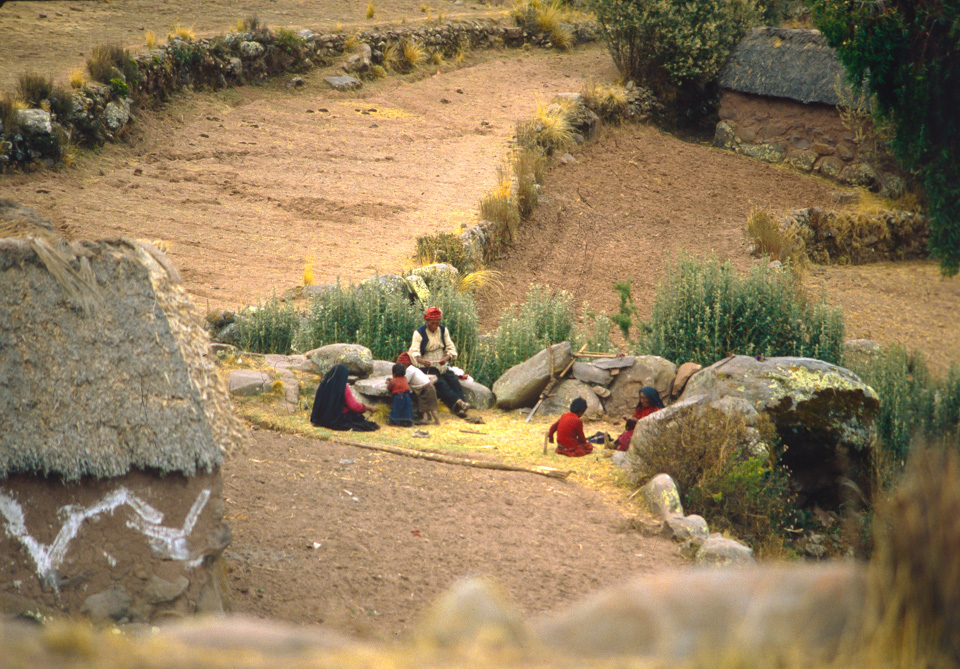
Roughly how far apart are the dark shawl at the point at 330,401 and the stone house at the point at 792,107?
13.6 metres

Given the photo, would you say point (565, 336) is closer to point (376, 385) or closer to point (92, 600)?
point (376, 385)

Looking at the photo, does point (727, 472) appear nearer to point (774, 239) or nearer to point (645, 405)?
point (645, 405)

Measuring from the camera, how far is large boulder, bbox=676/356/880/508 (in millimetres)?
7598

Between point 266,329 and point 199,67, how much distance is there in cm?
908

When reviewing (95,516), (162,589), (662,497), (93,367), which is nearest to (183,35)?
(662,497)

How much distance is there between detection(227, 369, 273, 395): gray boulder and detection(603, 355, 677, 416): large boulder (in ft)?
12.2

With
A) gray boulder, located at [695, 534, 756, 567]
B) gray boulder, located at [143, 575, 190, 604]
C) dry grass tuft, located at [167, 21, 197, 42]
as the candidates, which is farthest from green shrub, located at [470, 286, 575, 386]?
dry grass tuft, located at [167, 21, 197, 42]

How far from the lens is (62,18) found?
60.8 feet

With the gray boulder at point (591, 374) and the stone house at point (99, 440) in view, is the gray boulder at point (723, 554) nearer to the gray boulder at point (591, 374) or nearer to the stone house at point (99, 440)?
the stone house at point (99, 440)

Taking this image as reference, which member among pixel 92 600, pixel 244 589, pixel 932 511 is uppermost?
pixel 932 511

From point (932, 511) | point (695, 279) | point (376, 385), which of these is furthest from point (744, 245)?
point (932, 511)

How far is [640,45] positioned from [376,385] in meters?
14.5

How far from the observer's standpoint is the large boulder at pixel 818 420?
299 inches

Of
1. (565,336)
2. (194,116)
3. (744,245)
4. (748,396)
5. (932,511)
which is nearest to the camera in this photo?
(932,511)
